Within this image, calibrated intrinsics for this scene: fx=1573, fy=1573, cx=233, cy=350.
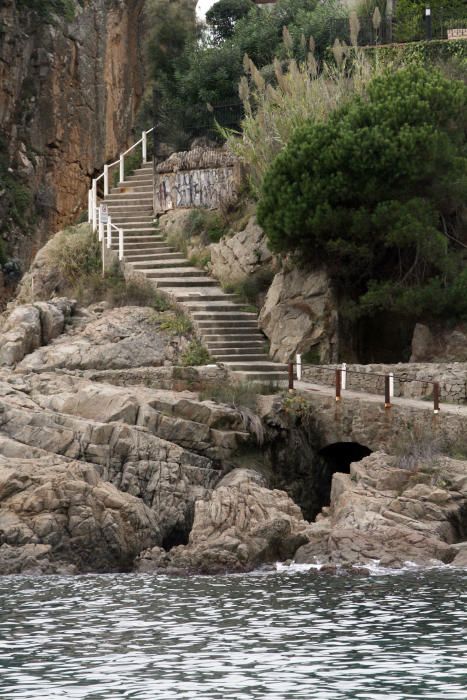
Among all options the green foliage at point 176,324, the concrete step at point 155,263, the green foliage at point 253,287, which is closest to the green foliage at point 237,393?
the green foliage at point 176,324

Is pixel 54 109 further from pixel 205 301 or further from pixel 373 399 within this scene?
pixel 373 399

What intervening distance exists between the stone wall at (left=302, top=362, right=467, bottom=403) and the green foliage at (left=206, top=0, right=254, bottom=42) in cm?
2182

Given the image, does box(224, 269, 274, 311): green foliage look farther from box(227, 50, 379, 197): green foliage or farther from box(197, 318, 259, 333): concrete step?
box(227, 50, 379, 197): green foliage

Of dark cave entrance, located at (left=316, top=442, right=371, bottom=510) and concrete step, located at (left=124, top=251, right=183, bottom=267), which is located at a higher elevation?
concrete step, located at (left=124, top=251, right=183, bottom=267)

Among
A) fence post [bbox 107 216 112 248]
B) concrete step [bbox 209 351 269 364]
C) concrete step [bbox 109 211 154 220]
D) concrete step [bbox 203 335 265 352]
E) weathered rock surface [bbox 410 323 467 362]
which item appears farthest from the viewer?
concrete step [bbox 109 211 154 220]

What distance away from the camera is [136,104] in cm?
6050

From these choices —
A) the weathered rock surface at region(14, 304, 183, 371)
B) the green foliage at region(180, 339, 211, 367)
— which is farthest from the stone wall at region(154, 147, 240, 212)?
the green foliage at region(180, 339, 211, 367)

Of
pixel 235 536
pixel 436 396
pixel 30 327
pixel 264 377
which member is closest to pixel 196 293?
pixel 264 377

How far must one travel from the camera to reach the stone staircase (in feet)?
124

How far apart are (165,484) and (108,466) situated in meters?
1.18

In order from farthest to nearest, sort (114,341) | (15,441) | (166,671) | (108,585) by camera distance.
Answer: (114,341) < (15,441) < (108,585) < (166,671)

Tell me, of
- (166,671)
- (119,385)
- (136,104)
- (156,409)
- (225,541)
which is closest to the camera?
(166,671)

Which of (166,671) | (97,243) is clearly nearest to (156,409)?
(97,243)

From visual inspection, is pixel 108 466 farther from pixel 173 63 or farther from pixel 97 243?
pixel 173 63
